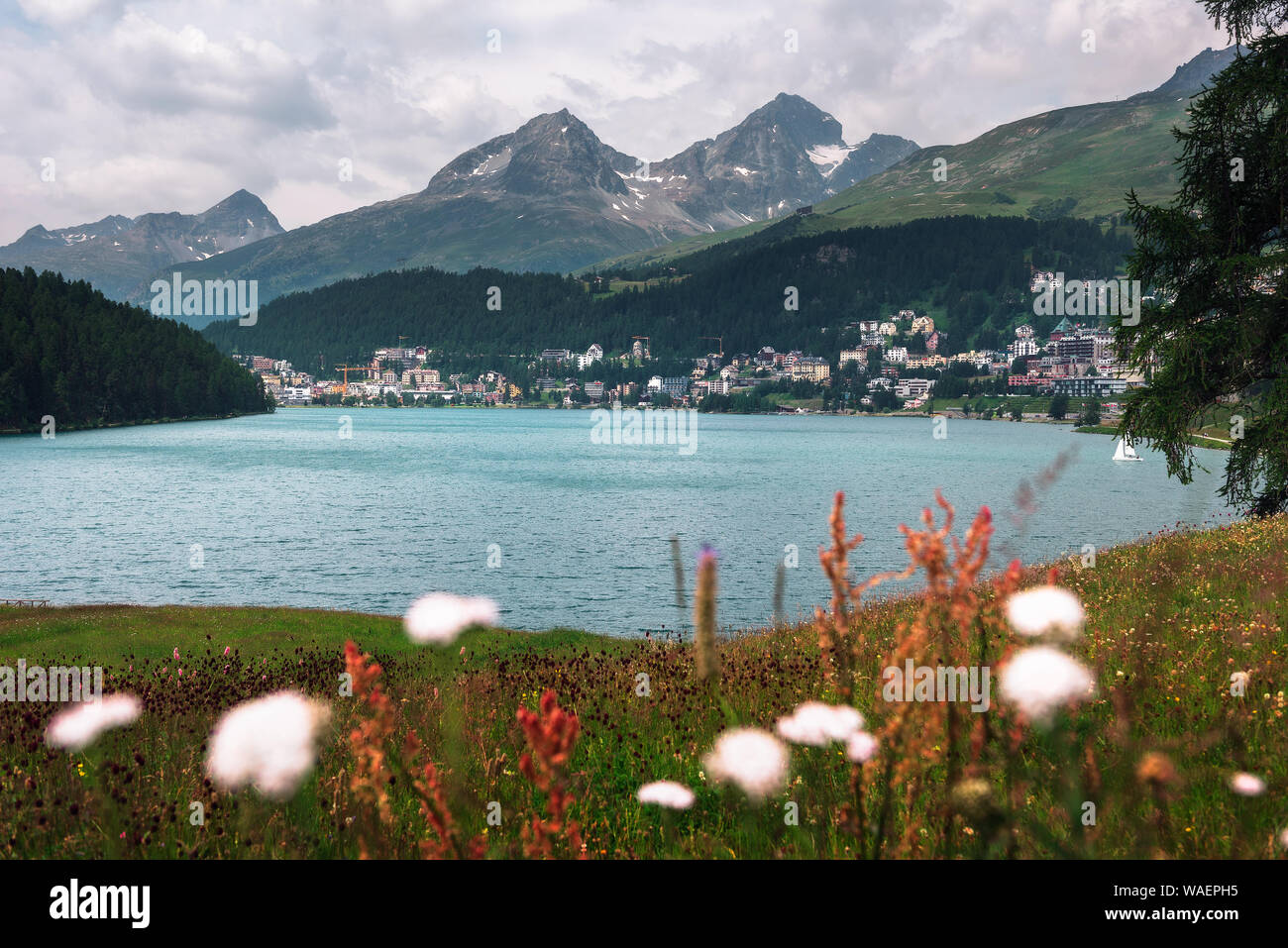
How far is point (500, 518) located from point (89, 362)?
129709 millimetres

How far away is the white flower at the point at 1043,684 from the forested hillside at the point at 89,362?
16365 centimetres

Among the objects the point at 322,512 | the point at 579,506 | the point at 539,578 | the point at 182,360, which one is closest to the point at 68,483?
the point at 322,512

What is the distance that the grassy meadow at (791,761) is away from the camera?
237 centimetres

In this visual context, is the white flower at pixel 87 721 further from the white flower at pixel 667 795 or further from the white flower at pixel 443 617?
the white flower at pixel 667 795

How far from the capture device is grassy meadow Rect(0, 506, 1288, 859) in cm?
237

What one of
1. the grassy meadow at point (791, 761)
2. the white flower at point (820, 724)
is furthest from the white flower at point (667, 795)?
the white flower at point (820, 724)

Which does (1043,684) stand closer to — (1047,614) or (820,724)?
(1047,614)

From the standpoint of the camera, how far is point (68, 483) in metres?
72.2

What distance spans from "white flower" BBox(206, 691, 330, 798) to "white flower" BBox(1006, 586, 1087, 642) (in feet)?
6.38

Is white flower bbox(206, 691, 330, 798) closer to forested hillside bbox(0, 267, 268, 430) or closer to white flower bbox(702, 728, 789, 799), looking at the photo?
white flower bbox(702, 728, 789, 799)
